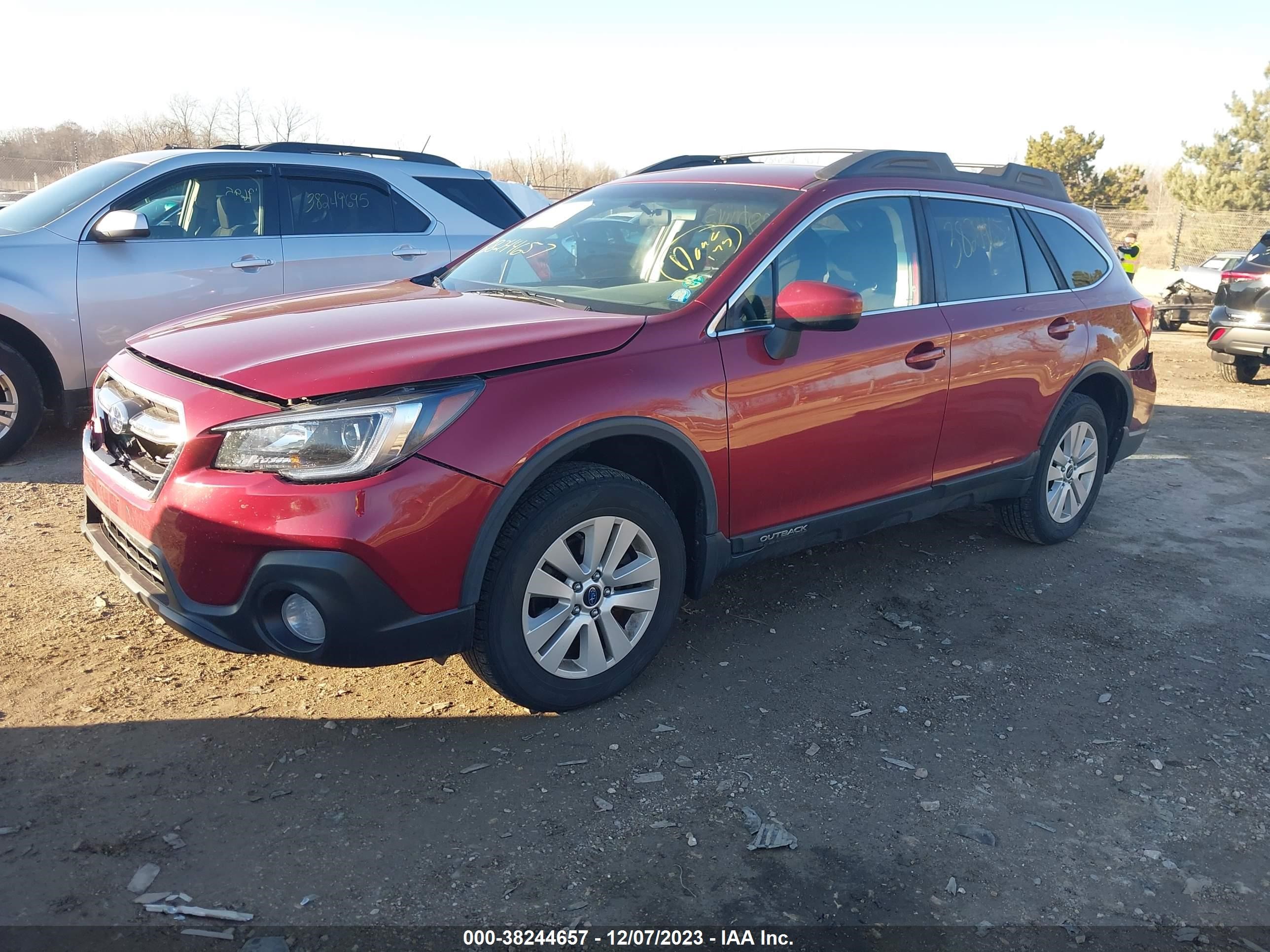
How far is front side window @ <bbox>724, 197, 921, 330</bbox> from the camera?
3773 mm

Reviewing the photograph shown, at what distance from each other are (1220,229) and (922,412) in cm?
2798

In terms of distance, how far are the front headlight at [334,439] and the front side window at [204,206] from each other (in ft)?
13.8

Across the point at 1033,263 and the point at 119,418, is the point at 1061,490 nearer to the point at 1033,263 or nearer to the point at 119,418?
the point at 1033,263

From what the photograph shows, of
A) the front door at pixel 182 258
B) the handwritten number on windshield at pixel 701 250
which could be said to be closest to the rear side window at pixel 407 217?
the front door at pixel 182 258

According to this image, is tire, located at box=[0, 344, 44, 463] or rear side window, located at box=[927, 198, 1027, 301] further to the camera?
tire, located at box=[0, 344, 44, 463]

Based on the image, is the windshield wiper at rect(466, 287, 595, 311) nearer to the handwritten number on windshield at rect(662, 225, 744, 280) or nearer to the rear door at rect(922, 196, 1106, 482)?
the handwritten number on windshield at rect(662, 225, 744, 280)

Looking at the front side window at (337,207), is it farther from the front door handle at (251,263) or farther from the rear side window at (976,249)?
the rear side window at (976,249)

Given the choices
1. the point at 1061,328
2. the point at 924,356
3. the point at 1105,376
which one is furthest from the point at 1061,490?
the point at 924,356

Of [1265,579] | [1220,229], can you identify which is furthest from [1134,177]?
[1265,579]

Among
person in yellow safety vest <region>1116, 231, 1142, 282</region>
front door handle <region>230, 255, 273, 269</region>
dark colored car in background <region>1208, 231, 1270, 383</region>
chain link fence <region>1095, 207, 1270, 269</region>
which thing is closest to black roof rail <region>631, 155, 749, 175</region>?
front door handle <region>230, 255, 273, 269</region>

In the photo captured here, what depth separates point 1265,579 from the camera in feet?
16.7

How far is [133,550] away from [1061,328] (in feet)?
14.0

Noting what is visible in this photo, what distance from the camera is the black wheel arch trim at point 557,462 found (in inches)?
118

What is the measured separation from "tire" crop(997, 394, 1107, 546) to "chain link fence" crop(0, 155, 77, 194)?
84.4 ft
